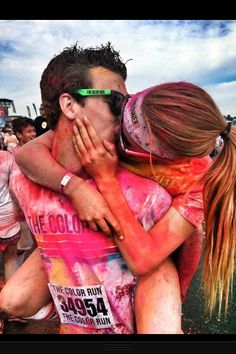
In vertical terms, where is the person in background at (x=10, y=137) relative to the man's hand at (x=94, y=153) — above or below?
above

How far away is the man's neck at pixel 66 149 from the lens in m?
1.91

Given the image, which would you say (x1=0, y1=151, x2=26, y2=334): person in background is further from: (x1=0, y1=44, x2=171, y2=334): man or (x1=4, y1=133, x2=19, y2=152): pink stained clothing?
(x1=0, y1=44, x2=171, y2=334): man

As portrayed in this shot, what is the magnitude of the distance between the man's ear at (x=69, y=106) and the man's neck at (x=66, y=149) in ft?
0.10

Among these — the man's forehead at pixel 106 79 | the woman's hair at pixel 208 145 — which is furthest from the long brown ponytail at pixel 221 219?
the man's forehead at pixel 106 79

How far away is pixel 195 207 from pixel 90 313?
0.62 metres

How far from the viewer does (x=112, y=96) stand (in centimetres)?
186

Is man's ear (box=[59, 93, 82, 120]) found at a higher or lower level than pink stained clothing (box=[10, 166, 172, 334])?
higher

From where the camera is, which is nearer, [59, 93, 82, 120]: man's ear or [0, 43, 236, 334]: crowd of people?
[0, 43, 236, 334]: crowd of people

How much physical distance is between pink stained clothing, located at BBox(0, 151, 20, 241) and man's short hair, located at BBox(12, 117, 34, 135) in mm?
206

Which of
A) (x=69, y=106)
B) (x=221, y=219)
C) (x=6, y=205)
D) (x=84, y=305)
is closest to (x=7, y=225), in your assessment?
(x=6, y=205)

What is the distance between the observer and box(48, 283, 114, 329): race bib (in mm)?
1906

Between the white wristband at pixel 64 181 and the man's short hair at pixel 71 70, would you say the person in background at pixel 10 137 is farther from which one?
the white wristband at pixel 64 181

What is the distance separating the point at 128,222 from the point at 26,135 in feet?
2.05

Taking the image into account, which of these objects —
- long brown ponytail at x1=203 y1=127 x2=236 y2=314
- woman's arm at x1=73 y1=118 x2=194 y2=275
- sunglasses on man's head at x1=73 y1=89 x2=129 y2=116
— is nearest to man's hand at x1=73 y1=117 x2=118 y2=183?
woman's arm at x1=73 y1=118 x2=194 y2=275
